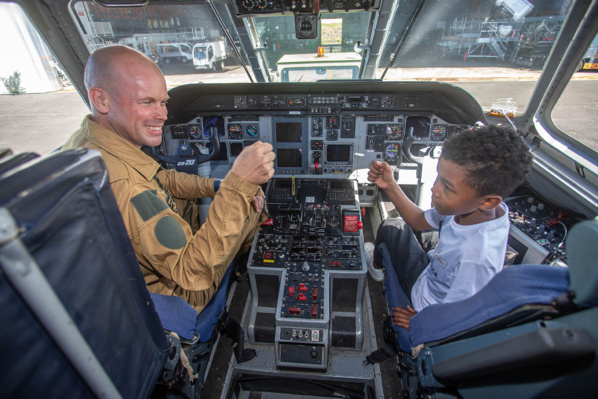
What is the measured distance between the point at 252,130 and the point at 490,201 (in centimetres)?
221

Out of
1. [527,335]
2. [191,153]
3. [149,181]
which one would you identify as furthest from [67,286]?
[191,153]

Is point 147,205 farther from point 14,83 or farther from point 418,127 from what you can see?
point 14,83

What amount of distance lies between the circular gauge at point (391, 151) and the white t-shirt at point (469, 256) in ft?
5.48

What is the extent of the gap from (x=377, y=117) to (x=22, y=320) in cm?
281

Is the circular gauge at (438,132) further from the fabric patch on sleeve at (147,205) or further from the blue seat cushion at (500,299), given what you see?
the fabric patch on sleeve at (147,205)

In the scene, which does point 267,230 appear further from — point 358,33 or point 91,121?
point 358,33

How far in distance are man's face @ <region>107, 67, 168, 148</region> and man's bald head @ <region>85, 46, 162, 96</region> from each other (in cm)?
1

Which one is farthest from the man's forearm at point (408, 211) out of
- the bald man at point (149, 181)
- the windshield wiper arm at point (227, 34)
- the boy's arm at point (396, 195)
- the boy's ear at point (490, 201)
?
the windshield wiper arm at point (227, 34)

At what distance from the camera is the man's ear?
1260 millimetres

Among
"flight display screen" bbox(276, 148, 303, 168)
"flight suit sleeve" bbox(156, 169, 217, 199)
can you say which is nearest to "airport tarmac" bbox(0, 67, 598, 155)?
"flight display screen" bbox(276, 148, 303, 168)

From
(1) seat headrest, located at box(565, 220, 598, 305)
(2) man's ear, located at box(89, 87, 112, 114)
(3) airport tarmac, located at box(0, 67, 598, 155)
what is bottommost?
(3) airport tarmac, located at box(0, 67, 598, 155)

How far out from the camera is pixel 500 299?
0.74 m

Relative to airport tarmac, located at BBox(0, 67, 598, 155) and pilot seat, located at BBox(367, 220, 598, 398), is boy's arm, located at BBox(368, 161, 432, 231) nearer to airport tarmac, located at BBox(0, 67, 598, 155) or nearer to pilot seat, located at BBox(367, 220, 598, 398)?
pilot seat, located at BBox(367, 220, 598, 398)

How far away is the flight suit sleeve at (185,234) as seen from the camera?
43.4 inches
